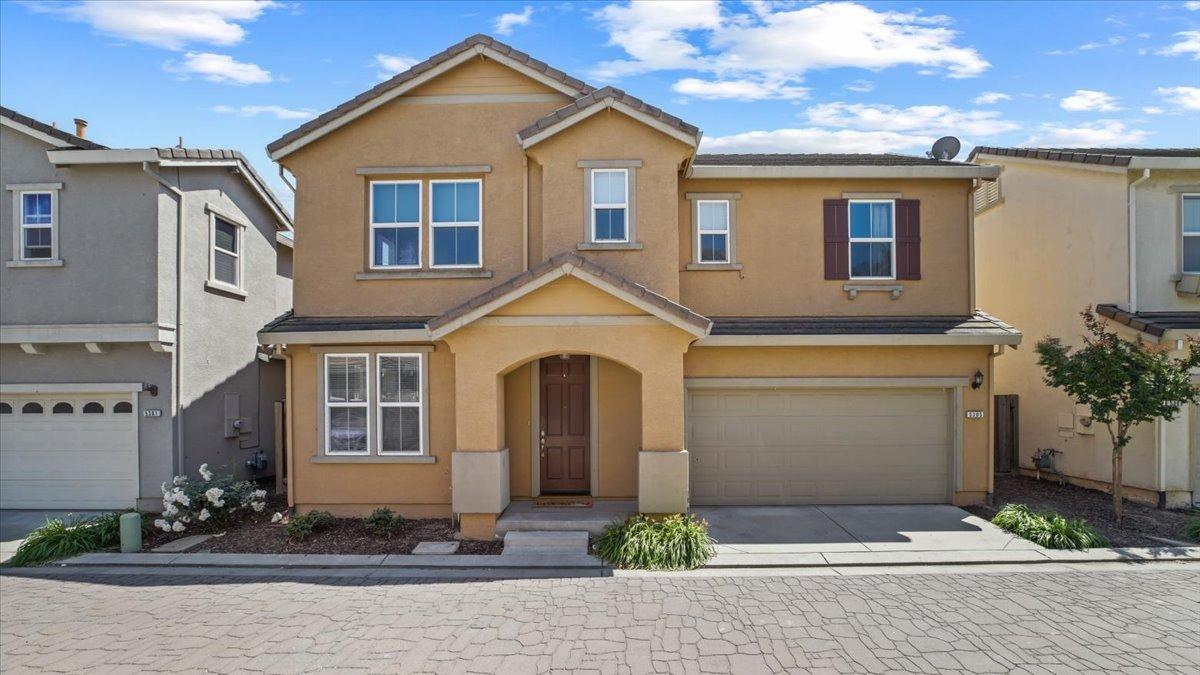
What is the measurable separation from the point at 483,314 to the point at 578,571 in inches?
153

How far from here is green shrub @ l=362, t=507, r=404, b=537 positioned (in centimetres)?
948

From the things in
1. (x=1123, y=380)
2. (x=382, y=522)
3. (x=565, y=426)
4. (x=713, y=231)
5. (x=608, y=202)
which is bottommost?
(x=382, y=522)

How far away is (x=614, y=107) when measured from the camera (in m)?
10.1

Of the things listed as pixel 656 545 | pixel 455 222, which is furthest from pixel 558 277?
pixel 656 545

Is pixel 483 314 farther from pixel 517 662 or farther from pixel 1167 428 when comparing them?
pixel 1167 428

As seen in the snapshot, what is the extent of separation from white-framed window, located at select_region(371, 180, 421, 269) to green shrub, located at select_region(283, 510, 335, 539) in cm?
426

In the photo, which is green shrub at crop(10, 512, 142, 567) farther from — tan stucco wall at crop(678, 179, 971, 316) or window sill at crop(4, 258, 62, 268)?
tan stucco wall at crop(678, 179, 971, 316)

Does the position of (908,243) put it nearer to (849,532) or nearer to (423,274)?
(849,532)

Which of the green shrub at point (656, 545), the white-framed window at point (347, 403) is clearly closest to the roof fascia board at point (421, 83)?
the white-framed window at point (347, 403)

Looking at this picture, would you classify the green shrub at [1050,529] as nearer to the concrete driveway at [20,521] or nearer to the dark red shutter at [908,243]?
the dark red shutter at [908,243]

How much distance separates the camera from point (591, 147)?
10266 millimetres

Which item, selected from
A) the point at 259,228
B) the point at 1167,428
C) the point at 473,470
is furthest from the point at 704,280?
the point at 259,228

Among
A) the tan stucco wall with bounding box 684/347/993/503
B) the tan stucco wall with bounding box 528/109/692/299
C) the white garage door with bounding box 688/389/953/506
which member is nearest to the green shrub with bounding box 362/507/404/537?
the tan stucco wall with bounding box 528/109/692/299

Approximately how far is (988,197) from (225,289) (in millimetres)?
17795
